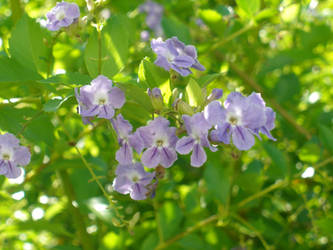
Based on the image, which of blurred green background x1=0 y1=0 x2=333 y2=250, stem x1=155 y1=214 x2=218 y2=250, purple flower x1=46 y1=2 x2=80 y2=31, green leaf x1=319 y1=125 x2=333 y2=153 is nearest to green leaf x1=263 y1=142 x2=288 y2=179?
blurred green background x1=0 y1=0 x2=333 y2=250

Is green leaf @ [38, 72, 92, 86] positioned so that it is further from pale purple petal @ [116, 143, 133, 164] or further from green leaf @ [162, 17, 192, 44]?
green leaf @ [162, 17, 192, 44]

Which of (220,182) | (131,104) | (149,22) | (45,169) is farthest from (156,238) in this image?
(149,22)

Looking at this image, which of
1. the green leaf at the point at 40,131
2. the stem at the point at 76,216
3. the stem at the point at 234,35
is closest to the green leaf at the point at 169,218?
the stem at the point at 76,216

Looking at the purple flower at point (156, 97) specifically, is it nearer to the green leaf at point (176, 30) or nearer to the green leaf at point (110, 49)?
the green leaf at point (110, 49)

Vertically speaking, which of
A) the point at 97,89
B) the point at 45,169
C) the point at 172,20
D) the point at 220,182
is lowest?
the point at 220,182

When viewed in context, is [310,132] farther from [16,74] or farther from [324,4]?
[16,74]

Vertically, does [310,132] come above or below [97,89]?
below

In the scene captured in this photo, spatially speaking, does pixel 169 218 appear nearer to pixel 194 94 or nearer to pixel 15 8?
pixel 194 94
